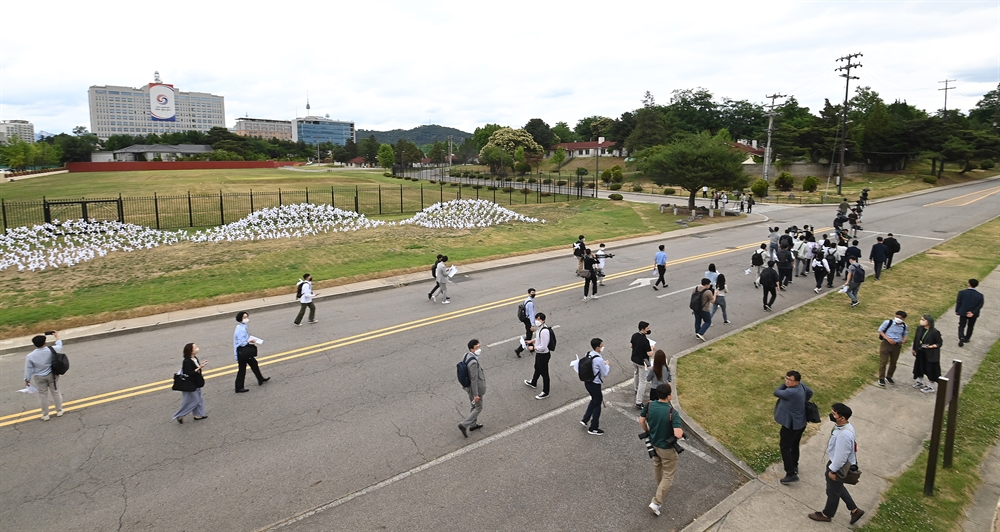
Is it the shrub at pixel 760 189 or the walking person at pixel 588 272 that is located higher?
the shrub at pixel 760 189

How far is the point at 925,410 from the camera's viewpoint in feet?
30.9

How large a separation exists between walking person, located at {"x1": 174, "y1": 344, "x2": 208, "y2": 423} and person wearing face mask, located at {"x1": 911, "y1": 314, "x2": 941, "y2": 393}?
12866 mm

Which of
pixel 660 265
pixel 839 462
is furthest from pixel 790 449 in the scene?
pixel 660 265

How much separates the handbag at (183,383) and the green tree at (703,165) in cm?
3400

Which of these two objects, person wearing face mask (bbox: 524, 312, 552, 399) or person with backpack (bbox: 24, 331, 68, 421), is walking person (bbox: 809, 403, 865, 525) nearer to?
person wearing face mask (bbox: 524, 312, 552, 399)

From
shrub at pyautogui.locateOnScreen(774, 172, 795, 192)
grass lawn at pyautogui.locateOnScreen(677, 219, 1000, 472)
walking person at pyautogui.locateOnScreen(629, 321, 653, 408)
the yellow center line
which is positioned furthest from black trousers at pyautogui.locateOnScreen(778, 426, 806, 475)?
shrub at pyautogui.locateOnScreen(774, 172, 795, 192)

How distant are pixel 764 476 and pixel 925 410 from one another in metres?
4.21

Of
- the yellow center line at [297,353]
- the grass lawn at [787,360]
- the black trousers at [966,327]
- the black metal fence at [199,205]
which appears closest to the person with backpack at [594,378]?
the grass lawn at [787,360]

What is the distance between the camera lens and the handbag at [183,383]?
8.84 m

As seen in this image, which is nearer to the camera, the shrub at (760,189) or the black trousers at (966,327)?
the black trousers at (966,327)

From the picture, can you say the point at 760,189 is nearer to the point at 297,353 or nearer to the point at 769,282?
the point at 769,282

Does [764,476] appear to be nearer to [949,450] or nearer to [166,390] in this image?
[949,450]

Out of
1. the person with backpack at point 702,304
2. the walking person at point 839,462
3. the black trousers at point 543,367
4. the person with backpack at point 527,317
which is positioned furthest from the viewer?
the person with backpack at point 702,304

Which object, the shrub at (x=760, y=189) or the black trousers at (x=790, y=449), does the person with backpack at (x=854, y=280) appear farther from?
the shrub at (x=760, y=189)
